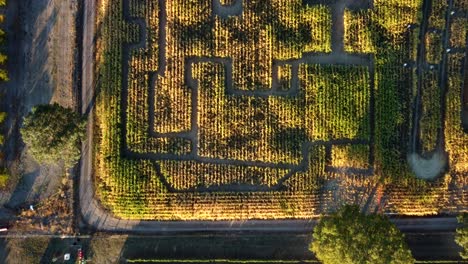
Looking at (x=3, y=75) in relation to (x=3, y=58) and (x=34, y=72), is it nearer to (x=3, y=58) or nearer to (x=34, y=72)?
(x=3, y=58)

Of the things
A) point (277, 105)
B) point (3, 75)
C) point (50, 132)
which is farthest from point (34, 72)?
point (277, 105)

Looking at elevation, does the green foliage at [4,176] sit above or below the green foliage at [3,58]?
below

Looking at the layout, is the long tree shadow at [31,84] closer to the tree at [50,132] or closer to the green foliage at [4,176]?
the green foliage at [4,176]

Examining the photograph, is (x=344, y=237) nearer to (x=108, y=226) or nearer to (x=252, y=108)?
(x=252, y=108)

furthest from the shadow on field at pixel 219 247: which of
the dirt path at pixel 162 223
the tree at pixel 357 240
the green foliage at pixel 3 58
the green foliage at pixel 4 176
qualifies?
the green foliage at pixel 3 58

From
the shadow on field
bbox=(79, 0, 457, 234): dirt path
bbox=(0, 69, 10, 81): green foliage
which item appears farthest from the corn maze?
bbox=(0, 69, 10, 81): green foliage

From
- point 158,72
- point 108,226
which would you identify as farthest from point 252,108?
point 108,226

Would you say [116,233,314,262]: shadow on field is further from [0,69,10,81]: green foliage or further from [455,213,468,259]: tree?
[0,69,10,81]: green foliage
